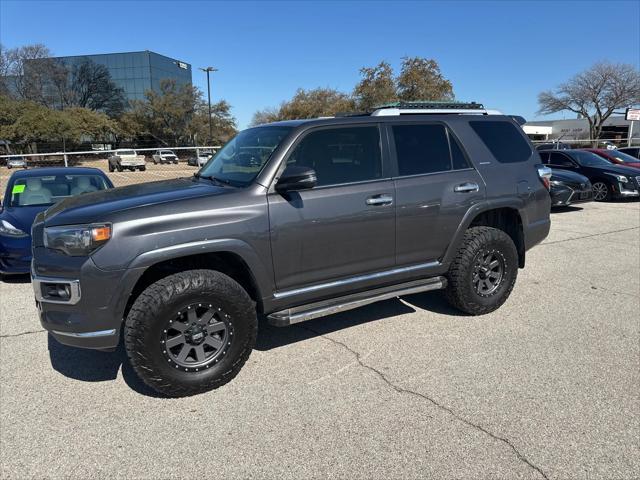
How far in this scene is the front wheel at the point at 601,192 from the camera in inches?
555

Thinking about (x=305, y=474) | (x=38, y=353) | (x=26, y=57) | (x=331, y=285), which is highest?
(x=26, y=57)

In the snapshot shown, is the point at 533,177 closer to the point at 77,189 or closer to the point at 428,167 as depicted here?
the point at 428,167

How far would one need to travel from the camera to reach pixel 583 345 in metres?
4.07

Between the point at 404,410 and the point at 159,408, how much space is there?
1649 millimetres

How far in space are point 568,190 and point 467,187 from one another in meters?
8.80

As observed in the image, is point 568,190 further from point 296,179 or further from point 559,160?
point 296,179

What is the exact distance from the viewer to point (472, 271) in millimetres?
4559

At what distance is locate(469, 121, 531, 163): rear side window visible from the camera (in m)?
4.82

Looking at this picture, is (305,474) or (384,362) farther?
(384,362)

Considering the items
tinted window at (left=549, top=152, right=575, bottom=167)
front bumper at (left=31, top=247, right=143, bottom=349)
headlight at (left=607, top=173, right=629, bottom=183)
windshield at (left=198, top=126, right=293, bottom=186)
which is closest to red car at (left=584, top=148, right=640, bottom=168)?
headlight at (left=607, top=173, right=629, bottom=183)

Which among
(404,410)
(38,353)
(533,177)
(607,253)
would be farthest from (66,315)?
(607,253)

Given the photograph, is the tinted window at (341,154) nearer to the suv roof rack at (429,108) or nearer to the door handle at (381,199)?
the door handle at (381,199)

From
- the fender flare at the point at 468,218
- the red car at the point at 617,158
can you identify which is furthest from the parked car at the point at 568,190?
the fender flare at the point at 468,218

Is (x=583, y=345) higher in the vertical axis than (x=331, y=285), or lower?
lower
